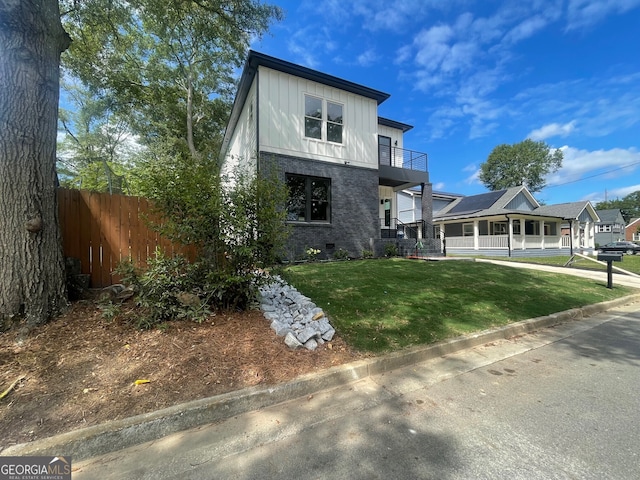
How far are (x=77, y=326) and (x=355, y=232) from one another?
30.7ft

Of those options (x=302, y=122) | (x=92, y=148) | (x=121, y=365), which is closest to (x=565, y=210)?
(x=302, y=122)

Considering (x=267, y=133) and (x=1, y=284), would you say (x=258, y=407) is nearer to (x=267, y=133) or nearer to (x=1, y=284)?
(x=1, y=284)

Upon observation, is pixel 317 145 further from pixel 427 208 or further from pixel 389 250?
pixel 427 208

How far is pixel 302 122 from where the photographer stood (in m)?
10.5

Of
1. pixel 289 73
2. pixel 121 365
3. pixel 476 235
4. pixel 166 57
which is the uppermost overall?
pixel 166 57

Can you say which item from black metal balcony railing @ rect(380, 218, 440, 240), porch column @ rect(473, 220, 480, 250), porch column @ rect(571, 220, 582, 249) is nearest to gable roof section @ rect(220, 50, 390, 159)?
black metal balcony railing @ rect(380, 218, 440, 240)

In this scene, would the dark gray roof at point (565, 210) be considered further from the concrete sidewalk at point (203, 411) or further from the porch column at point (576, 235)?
the concrete sidewalk at point (203, 411)

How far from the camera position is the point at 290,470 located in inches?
73.2

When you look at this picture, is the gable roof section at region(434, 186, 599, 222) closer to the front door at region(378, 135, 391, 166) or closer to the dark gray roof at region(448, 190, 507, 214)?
the dark gray roof at region(448, 190, 507, 214)

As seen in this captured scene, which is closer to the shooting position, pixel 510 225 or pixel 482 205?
pixel 510 225

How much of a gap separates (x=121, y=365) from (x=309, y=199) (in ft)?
28.3

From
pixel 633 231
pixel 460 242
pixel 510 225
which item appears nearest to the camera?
pixel 510 225

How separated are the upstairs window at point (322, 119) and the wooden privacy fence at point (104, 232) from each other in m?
7.46

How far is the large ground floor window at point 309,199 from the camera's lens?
34.6 ft
